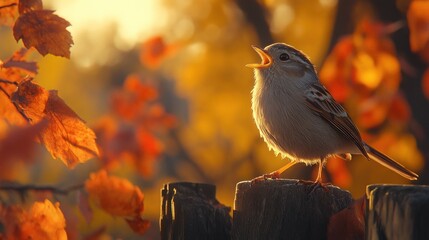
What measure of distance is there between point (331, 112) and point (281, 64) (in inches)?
17.8

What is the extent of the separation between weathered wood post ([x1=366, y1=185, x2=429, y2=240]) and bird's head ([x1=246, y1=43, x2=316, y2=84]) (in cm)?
235

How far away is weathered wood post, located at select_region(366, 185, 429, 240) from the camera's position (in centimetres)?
222

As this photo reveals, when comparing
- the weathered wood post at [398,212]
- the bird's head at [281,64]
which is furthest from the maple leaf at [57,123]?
the bird's head at [281,64]

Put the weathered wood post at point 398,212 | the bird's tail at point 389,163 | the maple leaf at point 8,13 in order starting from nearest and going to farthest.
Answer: the weathered wood post at point 398,212 → the maple leaf at point 8,13 → the bird's tail at point 389,163

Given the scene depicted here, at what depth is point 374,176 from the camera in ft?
30.3

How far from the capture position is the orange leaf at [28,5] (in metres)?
2.96

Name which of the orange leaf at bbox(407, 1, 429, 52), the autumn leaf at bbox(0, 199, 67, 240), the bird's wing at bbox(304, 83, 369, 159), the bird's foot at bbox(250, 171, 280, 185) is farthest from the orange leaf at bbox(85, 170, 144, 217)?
the orange leaf at bbox(407, 1, 429, 52)

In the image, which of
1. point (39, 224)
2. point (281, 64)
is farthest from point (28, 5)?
point (281, 64)

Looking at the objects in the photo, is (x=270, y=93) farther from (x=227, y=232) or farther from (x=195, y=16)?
(x=195, y=16)

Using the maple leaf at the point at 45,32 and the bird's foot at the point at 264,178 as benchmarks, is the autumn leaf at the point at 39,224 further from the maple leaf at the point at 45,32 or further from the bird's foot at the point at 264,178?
the bird's foot at the point at 264,178

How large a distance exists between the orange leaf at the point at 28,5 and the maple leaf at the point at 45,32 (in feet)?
0.04

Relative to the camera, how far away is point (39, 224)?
3.24 metres

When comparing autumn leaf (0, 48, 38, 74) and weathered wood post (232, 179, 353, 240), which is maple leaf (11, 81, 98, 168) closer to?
autumn leaf (0, 48, 38, 74)

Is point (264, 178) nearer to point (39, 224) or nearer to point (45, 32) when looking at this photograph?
point (39, 224)
